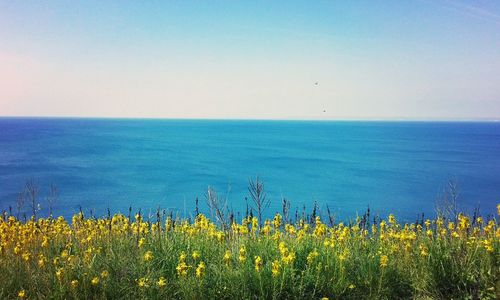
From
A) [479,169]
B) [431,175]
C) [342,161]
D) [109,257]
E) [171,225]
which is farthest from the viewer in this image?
[342,161]

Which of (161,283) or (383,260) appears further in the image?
(383,260)

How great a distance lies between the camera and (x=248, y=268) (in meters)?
5.12

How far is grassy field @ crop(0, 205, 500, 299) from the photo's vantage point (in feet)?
16.1

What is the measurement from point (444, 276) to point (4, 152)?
108142mm

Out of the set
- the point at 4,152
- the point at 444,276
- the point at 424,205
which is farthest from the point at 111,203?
the point at 4,152

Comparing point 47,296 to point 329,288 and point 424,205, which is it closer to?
point 329,288

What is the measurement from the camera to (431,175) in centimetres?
6744

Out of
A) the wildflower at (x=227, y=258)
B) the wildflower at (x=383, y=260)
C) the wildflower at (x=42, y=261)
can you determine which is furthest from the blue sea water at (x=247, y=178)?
the wildflower at (x=383, y=260)

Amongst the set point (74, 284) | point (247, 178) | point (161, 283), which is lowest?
point (247, 178)

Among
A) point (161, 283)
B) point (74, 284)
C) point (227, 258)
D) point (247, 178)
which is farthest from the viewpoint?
point (247, 178)

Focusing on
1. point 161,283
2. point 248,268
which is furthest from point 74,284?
point 248,268

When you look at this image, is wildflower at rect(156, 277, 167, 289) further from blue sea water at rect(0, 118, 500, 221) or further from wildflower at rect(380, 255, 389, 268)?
blue sea water at rect(0, 118, 500, 221)

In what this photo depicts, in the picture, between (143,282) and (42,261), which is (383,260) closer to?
(143,282)

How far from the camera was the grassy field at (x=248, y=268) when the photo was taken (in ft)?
16.1
